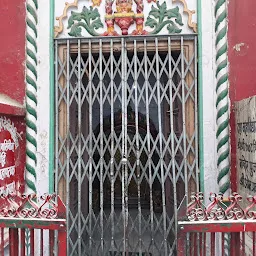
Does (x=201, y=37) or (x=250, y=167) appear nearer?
(x=250, y=167)

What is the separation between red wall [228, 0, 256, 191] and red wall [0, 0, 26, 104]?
2378mm

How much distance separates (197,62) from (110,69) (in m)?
1.00

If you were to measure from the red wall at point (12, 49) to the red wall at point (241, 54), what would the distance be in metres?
2.38

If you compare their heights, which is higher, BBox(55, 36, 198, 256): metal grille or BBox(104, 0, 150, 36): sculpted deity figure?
BBox(104, 0, 150, 36): sculpted deity figure

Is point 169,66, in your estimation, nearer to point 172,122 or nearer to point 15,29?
point 172,122

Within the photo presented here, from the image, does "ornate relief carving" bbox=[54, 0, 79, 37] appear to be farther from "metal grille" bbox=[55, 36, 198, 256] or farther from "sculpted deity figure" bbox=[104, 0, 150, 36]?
"sculpted deity figure" bbox=[104, 0, 150, 36]

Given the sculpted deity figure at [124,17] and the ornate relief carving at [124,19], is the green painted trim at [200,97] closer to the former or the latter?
the ornate relief carving at [124,19]

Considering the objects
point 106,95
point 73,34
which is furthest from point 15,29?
point 106,95

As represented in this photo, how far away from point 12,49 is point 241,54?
2589 millimetres

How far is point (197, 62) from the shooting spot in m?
3.94

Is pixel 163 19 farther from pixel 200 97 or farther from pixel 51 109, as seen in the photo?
pixel 51 109

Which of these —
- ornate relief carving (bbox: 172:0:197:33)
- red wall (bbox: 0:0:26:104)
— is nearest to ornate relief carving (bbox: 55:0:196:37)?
ornate relief carving (bbox: 172:0:197:33)

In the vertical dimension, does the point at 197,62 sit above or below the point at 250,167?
above

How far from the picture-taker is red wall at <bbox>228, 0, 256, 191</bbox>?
149 inches
